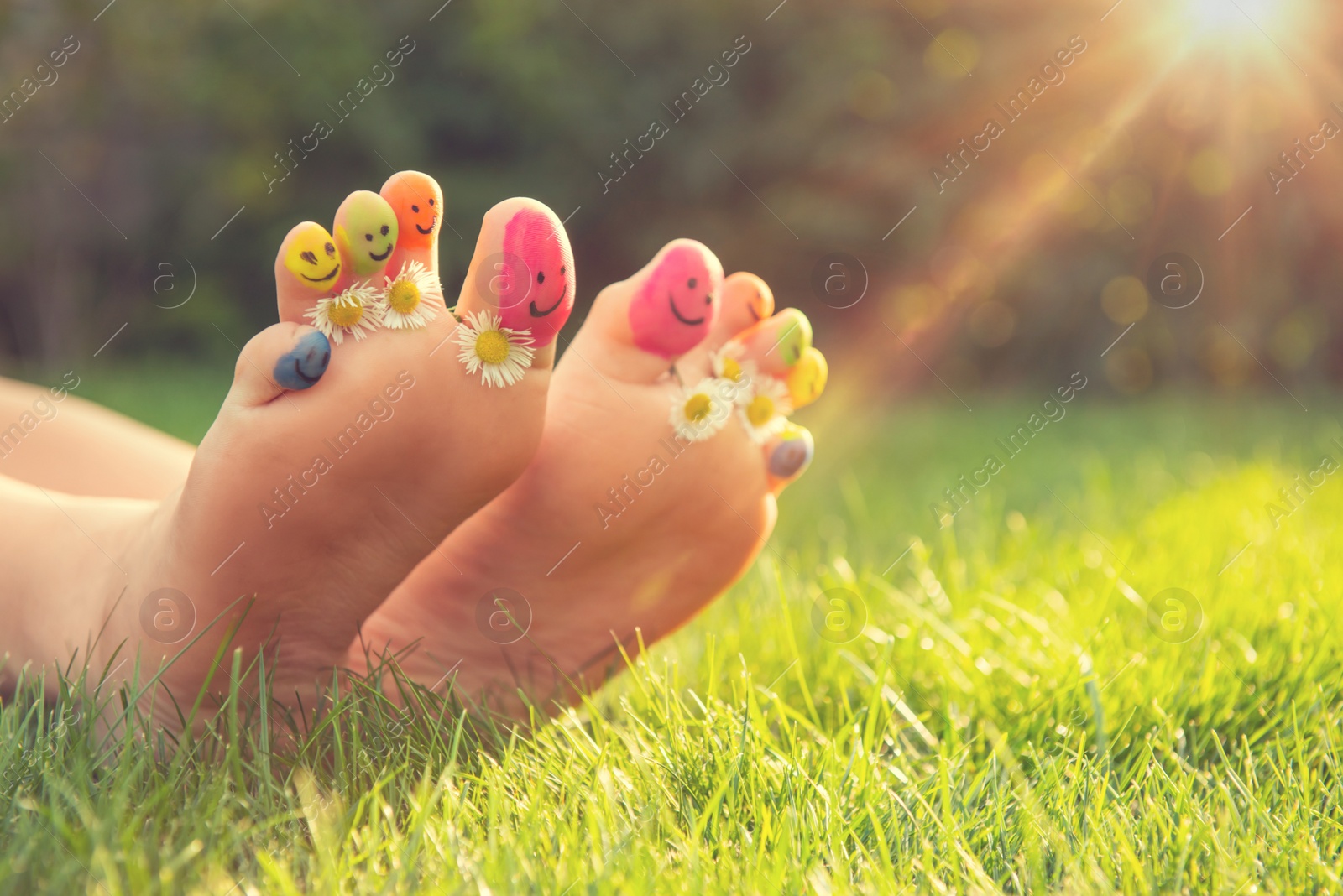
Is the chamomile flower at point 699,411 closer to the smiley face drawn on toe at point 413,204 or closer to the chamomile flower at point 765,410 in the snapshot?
the chamomile flower at point 765,410

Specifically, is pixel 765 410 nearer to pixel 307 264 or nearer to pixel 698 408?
pixel 698 408

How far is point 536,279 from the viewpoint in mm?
839

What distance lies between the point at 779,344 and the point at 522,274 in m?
0.32

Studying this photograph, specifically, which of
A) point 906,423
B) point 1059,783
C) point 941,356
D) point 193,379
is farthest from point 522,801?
point 941,356

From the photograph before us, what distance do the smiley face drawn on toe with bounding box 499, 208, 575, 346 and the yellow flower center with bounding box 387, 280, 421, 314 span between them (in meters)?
0.07

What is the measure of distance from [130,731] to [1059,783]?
671mm

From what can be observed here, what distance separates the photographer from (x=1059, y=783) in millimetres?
773

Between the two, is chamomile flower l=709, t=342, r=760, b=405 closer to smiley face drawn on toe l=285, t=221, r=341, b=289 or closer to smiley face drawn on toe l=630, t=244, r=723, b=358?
smiley face drawn on toe l=630, t=244, r=723, b=358

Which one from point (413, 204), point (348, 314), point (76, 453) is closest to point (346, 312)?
point (348, 314)

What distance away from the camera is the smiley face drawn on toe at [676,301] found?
972 millimetres

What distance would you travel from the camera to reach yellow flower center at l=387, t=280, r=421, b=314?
83cm

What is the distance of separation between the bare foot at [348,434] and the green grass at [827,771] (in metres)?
0.10

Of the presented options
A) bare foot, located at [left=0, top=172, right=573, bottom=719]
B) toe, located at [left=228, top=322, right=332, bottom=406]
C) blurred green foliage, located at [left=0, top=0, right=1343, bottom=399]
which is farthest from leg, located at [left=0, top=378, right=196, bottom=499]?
blurred green foliage, located at [left=0, top=0, right=1343, bottom=399]

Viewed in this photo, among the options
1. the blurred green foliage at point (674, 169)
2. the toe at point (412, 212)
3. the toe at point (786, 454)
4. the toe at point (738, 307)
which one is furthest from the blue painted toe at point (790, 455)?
the blurred green foliage at point (674, 169)
